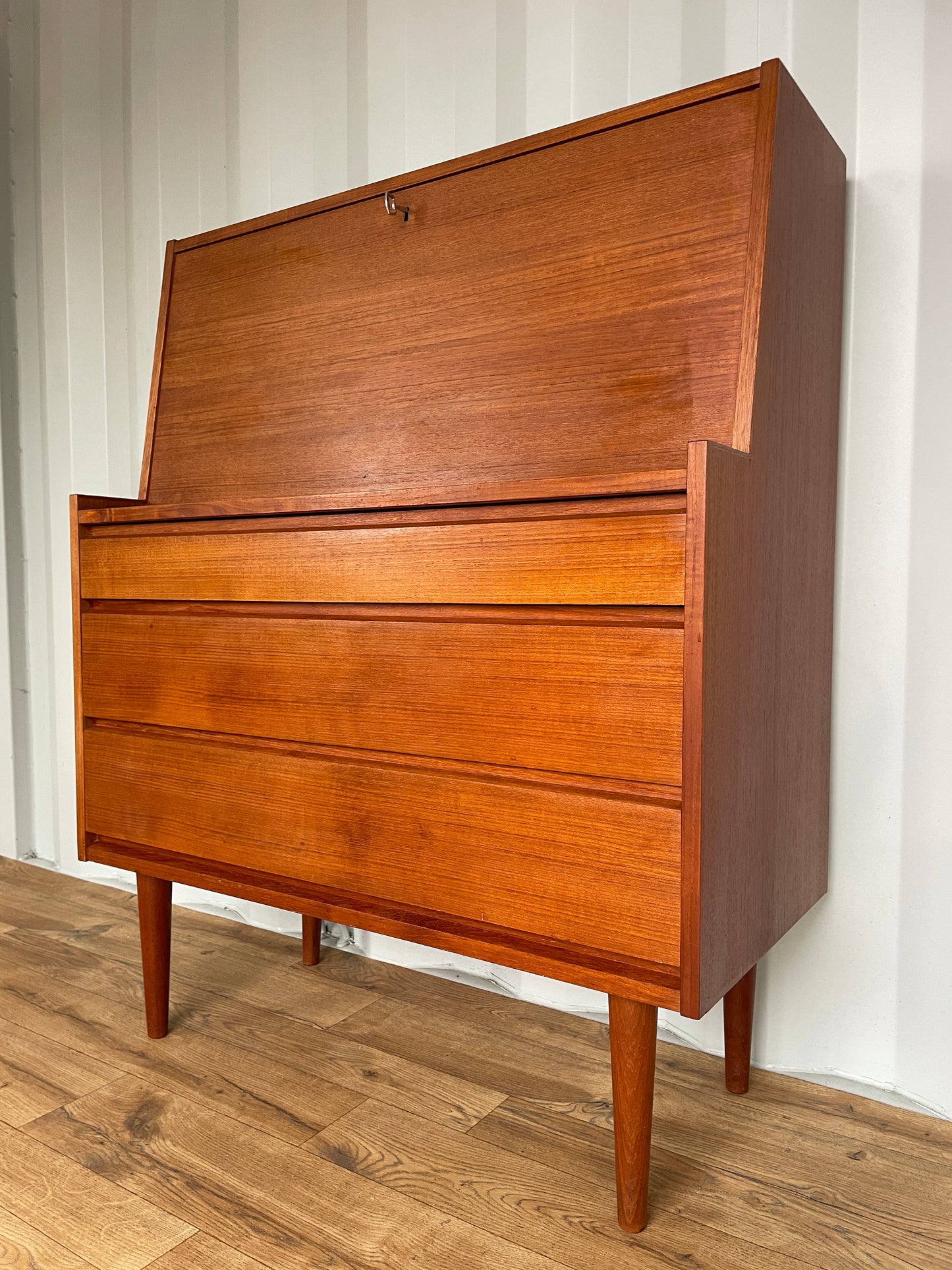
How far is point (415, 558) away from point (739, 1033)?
77cm

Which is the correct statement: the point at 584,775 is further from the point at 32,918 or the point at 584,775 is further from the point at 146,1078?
the point at 32,918

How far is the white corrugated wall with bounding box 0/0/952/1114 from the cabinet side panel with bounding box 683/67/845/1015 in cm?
6

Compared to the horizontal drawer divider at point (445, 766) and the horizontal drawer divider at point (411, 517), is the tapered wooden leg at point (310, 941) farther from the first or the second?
the horizontal drawer divider at point (411, 517)

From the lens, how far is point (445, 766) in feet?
3.41

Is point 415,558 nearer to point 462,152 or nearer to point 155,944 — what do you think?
point 155,944

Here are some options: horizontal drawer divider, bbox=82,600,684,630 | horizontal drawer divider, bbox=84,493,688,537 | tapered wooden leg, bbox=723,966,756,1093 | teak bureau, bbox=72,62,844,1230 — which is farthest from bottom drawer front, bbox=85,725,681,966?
tapered wooden leg, bbox=723,966,756,1093

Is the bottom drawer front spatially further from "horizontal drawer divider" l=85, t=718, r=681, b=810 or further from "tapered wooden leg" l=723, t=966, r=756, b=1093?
"tapered wooden leg" l=723, t=966, r=756, b=1093

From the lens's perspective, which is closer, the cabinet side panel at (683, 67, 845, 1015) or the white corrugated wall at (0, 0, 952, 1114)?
the cabinet side panel at (683, 67, 845, 1015)

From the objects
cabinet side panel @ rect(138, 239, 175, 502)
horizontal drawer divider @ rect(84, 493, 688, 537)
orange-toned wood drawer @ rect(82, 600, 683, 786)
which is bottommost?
orange-toned wood drawer @ rect(82, 600, 683, 786)

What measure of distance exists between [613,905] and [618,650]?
0.83 feet

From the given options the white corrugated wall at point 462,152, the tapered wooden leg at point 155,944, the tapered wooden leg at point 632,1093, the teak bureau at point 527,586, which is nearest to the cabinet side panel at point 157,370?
the teak bureau at point 527,586

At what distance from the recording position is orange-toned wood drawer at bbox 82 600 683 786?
90 cm

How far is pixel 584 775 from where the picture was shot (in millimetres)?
933

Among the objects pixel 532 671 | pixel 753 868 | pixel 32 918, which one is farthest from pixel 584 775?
pixel 32 918
